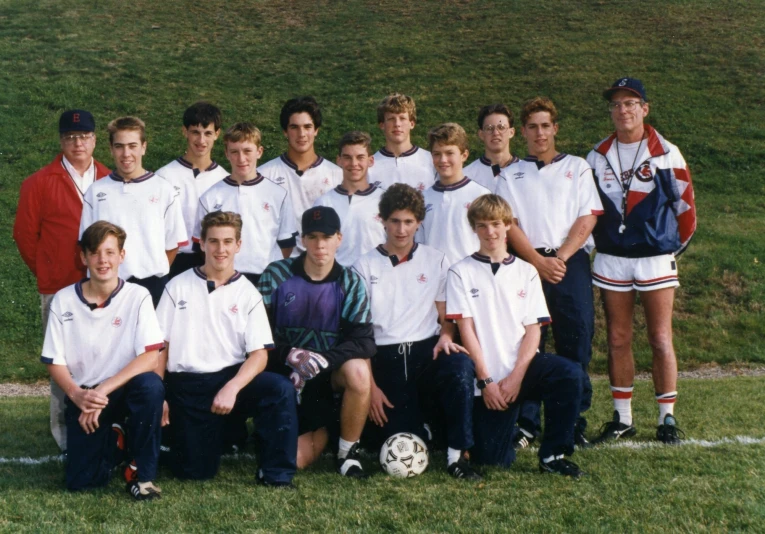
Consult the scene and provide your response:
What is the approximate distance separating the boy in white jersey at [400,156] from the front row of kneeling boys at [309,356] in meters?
1.03

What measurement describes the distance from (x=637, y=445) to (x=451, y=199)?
6.92ft

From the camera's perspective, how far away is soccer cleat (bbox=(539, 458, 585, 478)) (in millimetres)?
4726

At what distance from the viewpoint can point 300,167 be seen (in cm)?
634

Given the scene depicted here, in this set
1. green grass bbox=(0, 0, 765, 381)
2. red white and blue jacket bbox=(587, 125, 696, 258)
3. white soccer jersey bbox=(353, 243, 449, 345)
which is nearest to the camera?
white soccer jersey bbox=(353, 243, 449, 345)

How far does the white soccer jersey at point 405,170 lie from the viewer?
631 cm

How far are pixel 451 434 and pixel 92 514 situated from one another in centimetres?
207

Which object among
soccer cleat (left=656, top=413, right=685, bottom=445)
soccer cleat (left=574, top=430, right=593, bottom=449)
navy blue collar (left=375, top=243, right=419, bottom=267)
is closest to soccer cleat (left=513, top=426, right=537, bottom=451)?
soccer cleat (left=574, top=430, right=593, bottom=449)

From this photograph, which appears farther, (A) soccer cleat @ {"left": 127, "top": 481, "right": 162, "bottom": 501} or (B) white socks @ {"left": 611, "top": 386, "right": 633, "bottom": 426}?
(B) white socks @ {"left": 611, "top": 386, "right": 633, "bottom": 426}

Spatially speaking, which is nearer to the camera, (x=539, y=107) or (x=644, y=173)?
(x=644, y=173)

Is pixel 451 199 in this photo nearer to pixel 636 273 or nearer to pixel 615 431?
pixel 636 273

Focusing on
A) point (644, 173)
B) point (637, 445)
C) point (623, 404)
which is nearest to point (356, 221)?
point (644, 173)

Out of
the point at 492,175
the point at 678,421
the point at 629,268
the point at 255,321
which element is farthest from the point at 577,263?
the point at 255,321

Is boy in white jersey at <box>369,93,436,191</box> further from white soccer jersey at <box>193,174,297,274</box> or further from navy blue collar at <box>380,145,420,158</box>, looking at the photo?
white soccer jersey at <box>193,174,297,274</box>

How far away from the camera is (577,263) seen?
5.70 m
